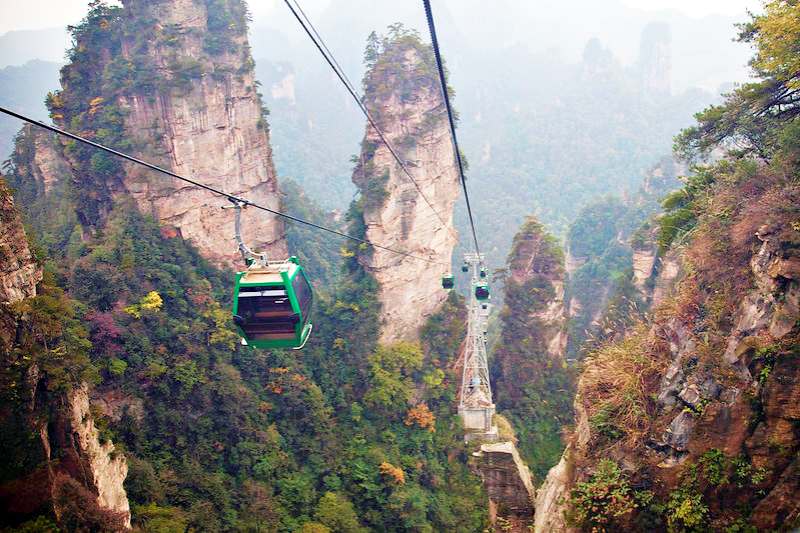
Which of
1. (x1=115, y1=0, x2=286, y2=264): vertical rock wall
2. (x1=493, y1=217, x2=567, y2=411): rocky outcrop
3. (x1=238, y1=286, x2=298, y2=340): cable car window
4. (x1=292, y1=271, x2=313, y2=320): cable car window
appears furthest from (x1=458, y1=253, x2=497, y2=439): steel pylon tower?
(x1=238, y1=286, x2=298, y2=340): cable car window

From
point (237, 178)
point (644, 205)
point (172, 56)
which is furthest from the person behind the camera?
point (644, 205)

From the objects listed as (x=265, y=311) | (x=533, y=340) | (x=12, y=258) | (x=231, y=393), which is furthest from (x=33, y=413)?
(x=533, y=340)

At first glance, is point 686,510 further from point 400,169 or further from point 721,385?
point 400,169

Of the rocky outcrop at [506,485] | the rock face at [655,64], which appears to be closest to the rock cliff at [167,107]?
the rocky outcrop at [506,485]

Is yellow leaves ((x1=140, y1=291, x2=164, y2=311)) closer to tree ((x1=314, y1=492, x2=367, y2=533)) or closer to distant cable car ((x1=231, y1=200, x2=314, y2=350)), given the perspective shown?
tree ((x1=314, y1=492, x2=367, y2=533))

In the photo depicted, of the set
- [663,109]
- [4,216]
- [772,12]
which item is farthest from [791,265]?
[663,109]

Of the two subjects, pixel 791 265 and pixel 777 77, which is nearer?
pixel 791 265

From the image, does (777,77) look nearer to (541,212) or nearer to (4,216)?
(4,216)
